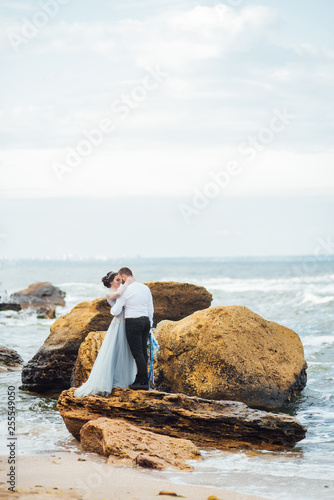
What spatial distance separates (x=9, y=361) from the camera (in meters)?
13.7

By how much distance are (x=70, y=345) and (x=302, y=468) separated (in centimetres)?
596

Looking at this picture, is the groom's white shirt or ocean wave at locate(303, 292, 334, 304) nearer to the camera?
the groom's white shirt

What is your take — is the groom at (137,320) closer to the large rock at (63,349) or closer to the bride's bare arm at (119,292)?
the bride's bare arm at (119,292)

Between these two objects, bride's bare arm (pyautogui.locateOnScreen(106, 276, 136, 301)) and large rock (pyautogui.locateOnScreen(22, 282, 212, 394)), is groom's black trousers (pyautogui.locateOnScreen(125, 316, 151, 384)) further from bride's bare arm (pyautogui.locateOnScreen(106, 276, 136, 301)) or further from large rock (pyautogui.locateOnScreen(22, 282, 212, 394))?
large rock (pyautogui.locateOnScreen(22, 282, 212, 394))

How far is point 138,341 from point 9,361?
6.53m

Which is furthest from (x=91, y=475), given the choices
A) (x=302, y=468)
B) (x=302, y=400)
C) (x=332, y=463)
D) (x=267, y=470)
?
(x=302, y=400)

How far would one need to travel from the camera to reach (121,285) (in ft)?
27.5

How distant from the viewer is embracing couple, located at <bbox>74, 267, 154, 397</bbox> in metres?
8.16

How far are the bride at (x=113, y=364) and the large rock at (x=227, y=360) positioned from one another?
1535 millimetres

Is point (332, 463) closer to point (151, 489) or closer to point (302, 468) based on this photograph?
point (302, 468)

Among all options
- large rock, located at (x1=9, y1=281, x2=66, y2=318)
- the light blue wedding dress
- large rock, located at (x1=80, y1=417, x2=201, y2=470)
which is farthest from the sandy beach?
large rock, located at (x1=9, y1=281, x2=66, y2=318)

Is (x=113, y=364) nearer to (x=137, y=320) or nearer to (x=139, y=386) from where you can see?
(x=139, y=386)

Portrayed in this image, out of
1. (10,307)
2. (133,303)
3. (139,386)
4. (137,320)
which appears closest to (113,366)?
(139,386)

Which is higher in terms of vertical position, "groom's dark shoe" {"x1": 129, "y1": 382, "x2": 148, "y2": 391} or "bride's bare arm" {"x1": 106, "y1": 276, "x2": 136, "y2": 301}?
"bride's bare arm" {"x1": 106, "y1": 276, "x2": 136, "y2": 301}
